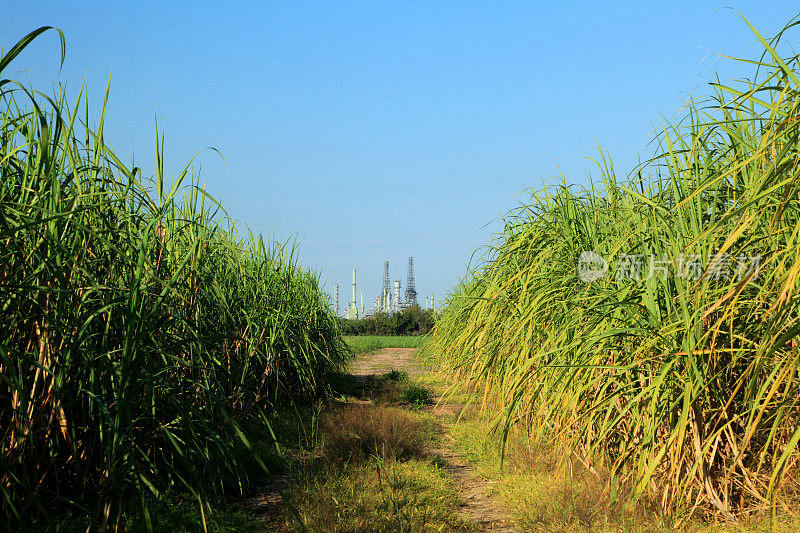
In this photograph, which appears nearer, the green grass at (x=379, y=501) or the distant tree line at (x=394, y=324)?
the green grass at (x=379, y=501)

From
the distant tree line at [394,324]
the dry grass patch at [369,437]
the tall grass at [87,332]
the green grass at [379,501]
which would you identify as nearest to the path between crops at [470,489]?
the green grass at [379,501]

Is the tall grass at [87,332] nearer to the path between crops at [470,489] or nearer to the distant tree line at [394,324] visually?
the path between crops at [470,489]

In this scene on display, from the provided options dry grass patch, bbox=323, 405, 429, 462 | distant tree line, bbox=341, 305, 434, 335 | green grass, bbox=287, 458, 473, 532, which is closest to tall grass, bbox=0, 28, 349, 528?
green grass, bbox=287, 458, 473, 532

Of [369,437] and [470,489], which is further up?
[369,437]

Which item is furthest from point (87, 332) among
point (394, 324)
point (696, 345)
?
point (394, 324)

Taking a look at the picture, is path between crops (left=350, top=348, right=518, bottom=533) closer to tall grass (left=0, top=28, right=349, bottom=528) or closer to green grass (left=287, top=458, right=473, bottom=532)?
green grass (left=287, top=458, right=473, bottom=532)

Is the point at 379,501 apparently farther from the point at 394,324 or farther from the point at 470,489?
the point at 394,324

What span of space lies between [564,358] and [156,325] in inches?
89.6

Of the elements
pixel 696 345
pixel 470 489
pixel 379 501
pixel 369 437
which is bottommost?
pixel 470 489

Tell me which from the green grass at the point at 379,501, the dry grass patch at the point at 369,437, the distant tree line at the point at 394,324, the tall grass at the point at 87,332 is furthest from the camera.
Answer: the distant tree line at the point at 394,324

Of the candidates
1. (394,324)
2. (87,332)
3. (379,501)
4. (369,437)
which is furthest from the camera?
(394,324)

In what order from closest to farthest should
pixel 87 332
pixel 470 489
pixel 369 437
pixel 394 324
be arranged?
pixel 87 332 → pixel 470 489 → pixel 369 437 → pixel 394 324

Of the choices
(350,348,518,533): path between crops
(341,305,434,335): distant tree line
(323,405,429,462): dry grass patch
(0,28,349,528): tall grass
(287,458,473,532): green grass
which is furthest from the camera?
(341,305,434,335): distant tree line

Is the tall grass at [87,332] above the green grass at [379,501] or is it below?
above
